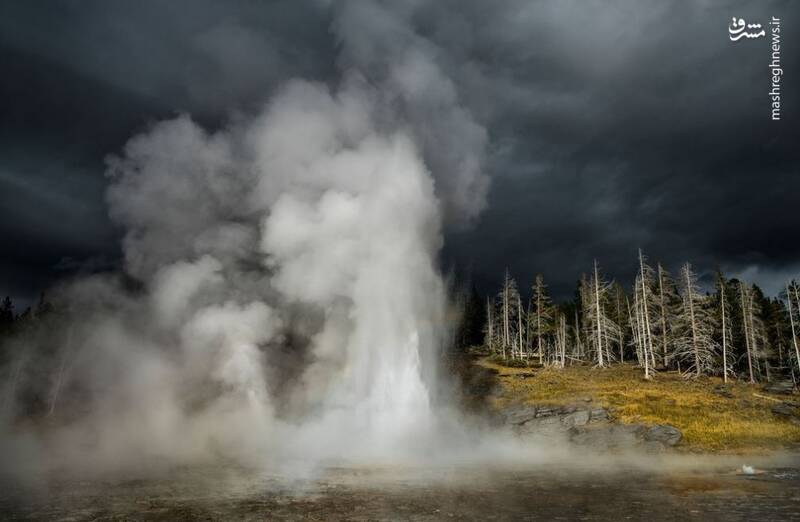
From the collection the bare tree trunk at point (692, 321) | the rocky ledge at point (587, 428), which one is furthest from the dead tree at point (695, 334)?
the rocky ledge at point (587, 428)

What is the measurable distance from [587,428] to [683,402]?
9.91m

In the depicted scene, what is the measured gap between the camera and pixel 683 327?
2170 inches

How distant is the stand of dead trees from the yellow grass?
5.97 m

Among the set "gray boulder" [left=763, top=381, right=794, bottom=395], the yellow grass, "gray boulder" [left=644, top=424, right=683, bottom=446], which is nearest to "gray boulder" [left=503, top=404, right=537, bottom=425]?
the yellow grass

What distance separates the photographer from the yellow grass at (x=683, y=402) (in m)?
27.6

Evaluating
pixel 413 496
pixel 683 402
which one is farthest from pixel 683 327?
pixel 413 496

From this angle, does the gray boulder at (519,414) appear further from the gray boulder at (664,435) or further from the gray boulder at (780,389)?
the gray boulder at (780,389)

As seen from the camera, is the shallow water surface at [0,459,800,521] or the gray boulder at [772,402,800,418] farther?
the gray boulder at [772,402,800,418]

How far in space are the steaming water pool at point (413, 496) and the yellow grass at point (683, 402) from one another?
10240mm

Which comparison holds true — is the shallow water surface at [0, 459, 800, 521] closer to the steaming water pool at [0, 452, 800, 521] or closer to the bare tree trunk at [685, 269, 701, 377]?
the steaming water pool at [0, 452, 800, 521]

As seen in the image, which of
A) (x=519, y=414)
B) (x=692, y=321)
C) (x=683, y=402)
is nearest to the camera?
(x=519, y=414)

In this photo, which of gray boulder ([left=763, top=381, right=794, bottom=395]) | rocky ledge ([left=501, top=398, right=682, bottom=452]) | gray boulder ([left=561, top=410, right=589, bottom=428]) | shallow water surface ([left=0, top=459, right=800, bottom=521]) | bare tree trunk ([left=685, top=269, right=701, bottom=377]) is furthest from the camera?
bare tree trunk ([left=685, top=269, right=701, bottom=377])

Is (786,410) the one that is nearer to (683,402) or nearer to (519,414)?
(683,402)

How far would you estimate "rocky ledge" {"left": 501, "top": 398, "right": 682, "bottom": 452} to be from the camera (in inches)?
1051
